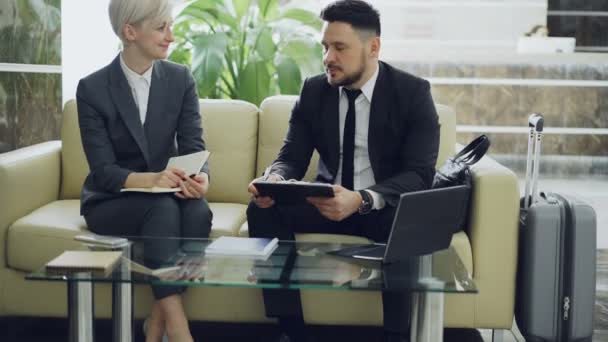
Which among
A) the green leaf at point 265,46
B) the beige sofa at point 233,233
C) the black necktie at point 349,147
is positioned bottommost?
the beige sofa at point 233,233

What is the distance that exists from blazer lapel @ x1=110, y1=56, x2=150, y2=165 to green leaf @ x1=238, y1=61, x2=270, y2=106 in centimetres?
A: 139

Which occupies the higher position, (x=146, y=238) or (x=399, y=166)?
(x=399, y=166)

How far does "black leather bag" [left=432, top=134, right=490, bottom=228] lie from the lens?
254cm

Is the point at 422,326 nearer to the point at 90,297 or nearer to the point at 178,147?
the point at 90,297

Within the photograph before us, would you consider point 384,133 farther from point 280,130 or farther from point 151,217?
point 151,217

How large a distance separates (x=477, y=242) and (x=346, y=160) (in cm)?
47

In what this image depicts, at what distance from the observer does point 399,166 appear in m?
2.65

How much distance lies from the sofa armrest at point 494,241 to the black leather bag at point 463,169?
0.03m

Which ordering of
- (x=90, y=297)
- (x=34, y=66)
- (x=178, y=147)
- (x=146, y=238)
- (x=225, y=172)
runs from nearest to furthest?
(x=90, y=297)
(x=146, y=238)
(x=178, y=147)
(x=225, y=172)
(x=34, y=66)

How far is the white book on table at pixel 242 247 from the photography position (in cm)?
208

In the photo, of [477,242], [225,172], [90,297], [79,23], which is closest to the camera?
[90,297]

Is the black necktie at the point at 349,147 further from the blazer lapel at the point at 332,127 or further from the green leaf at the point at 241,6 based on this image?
the green leaf at the point at 241,6

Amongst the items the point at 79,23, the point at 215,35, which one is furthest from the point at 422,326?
the point at 79,23

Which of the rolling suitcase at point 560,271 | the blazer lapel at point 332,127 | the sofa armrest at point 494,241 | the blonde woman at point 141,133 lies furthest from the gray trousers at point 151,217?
the rolling suitcase at point 560,271
